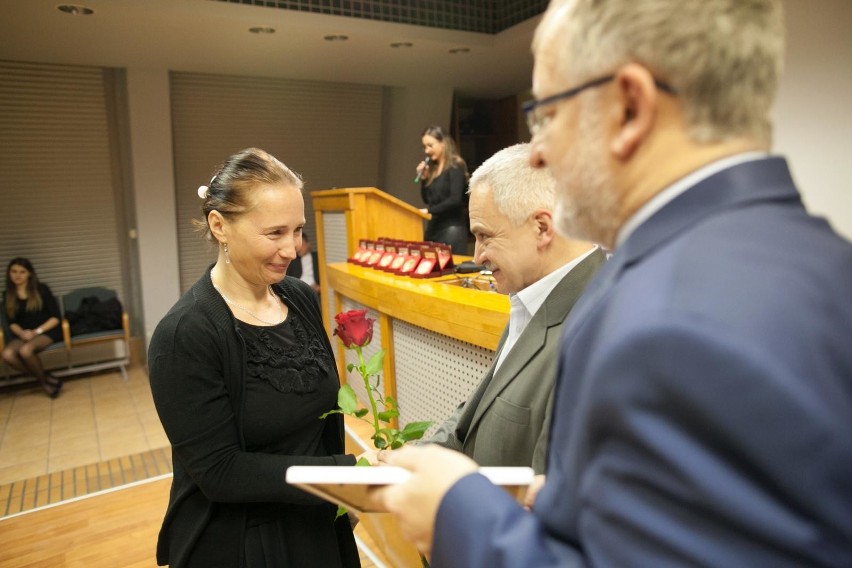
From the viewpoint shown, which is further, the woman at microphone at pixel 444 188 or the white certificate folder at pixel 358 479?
the woman at microphone at pixel 444 188

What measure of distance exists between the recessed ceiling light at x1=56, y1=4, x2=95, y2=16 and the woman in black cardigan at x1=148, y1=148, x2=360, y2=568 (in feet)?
11.7

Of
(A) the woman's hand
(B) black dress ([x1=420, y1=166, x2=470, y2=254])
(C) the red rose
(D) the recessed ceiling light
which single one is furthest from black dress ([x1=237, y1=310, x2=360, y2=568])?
(D) the recessed ceiling light

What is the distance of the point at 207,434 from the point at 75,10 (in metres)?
4.22

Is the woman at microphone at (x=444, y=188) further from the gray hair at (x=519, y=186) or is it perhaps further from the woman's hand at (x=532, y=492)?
the woman's hand at (x=532, y=492)

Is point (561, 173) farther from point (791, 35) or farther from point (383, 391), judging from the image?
point (791, 35)

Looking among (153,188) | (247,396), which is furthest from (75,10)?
(247,396)

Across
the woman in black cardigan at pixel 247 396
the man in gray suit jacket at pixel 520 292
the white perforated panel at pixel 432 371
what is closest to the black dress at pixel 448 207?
the white perforated panel at pixel 432 371

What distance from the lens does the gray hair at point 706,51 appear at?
1.76 feet

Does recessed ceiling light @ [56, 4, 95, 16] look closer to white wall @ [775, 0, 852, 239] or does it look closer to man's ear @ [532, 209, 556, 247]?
man's ear @ [532, 209, 556, 247]

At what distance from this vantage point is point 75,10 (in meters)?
4.25

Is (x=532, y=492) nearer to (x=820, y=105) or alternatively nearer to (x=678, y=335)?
(x=678, y=335)

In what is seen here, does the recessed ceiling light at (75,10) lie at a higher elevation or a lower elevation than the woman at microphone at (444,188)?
higher

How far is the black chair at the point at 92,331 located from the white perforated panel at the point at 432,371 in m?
4.20

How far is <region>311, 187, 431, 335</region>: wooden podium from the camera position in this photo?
14.4 feet
